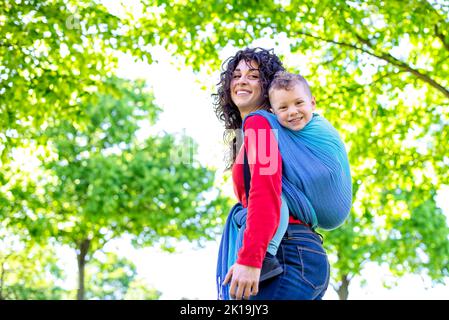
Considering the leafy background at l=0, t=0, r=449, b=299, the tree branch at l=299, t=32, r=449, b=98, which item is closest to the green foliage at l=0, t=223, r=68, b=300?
the leafy background at l=0, t=0, r=449, b=299

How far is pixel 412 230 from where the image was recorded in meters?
22.1

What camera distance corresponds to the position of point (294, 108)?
315 cm

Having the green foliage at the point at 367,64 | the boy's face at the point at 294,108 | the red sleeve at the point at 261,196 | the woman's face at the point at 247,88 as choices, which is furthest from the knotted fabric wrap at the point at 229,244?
the green foliage at the point at 367,64

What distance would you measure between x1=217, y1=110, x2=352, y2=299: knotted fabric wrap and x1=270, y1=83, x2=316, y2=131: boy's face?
1.3 inches

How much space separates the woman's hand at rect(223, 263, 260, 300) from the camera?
281 cm

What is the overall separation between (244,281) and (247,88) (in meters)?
1.11

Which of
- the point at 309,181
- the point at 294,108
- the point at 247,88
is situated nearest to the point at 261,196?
the point at 309,181

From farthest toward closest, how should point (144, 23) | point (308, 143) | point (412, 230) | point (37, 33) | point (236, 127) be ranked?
point (412, 230) < point (144, 23) < point (37, 33) < point (236, 127) < point (308, 143)

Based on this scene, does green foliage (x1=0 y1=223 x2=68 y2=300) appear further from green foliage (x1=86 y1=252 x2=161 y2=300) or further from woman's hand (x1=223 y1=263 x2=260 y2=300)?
woman's hand (x1=223 y1=263 x2=260 y2=300)

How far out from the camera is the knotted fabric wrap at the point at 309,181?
Answer: 3.03 m

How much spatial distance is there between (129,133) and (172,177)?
237cm

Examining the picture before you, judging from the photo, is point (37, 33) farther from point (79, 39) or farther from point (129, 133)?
point (129, 133)

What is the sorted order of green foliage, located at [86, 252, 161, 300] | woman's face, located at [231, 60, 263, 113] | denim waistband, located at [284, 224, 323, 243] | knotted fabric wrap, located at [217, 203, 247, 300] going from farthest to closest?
green foliage, located at [86, 252, 161, 300]
woman's face, located at [231, 60, 263, 113]
knotted fabric wrap, located at [217, 203, 247, 300]
denim waistband, located at [284, 224, 323, 243]

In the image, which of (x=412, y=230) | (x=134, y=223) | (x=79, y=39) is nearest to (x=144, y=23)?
(x=79, y=39)
